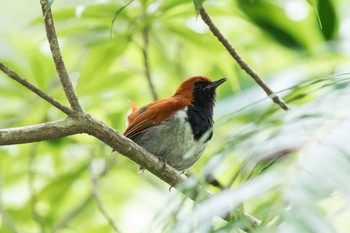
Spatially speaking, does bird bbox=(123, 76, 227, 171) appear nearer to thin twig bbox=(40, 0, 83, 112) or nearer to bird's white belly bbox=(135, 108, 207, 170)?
bird's white belly bbox=(135, 108, 207, 170)

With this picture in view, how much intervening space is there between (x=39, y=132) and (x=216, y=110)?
1.40 metres

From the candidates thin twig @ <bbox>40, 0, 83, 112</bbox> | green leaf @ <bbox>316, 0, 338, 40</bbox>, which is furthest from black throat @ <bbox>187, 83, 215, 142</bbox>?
thin twig @ <bbox>40, 0, 83, 112</bbox>

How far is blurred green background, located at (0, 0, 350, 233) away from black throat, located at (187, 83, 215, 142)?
132 millimetres

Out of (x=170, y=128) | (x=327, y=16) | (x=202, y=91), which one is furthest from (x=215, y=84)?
(x=327, y=16)

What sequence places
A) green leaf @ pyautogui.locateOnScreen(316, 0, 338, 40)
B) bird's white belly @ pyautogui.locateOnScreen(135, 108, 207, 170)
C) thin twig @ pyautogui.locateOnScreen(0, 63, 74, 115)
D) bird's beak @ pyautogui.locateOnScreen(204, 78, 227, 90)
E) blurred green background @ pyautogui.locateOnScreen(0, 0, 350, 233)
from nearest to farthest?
blurred green background @ pyautogui.locateOnScreen(0, 0, 350, 233), thin twig @ pyautogui.locateOnScreen(0, 63, 74, 115), green leaf @ pyautogui.locateOnScreen(316, 0, 338, 40), bird's white belly @ pyautogui.locateOnScreen(135, 108, 207, 170), bird's beak @ pyautogui.locateOnScreen(204, 78, 227, 90)

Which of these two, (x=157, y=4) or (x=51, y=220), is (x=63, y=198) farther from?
(x=157, y=4)

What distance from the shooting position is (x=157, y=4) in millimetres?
3152

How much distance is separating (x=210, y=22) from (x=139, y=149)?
53cm

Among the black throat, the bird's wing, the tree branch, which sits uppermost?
the tree branch

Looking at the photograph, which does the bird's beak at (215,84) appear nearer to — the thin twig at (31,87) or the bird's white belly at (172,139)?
the bird's white belly at (172,139)

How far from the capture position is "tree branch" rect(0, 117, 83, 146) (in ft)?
5.51

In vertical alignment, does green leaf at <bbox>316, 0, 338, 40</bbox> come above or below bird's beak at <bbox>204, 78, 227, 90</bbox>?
below

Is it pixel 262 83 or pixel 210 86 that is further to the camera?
pixel 210 86

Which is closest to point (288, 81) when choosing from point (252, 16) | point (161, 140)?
point (252, 16)
